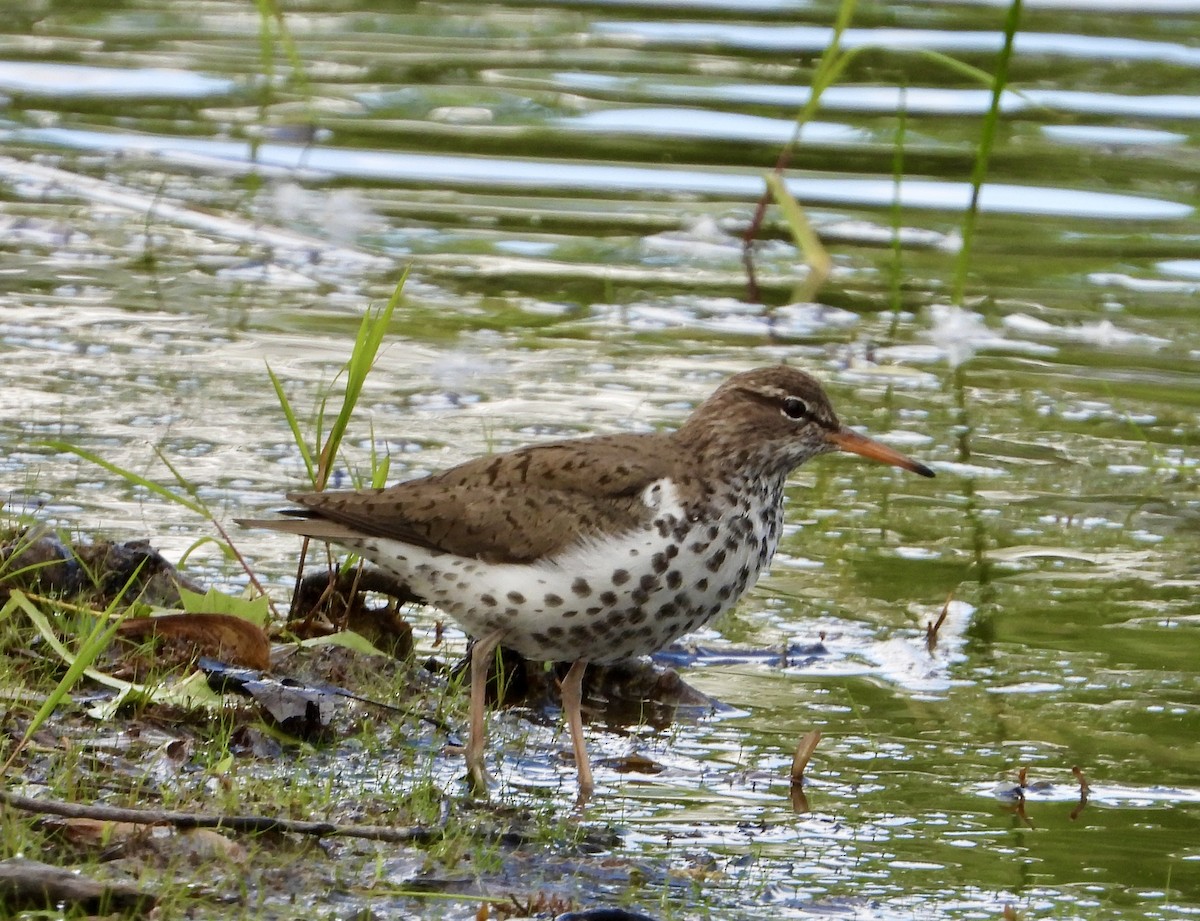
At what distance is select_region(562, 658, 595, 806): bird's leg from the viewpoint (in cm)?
563

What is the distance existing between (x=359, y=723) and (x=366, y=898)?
1272mm

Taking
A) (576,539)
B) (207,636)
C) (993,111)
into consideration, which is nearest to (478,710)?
(576,539)

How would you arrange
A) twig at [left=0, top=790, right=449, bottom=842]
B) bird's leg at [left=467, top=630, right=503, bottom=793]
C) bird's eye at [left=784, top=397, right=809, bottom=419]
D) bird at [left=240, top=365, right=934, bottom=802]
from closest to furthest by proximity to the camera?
twig at [left=0, top=790, right=449, bottom=842] → bird's leg at [left=467, top=630, right=503, bottom=793] → bird at [left=240, top=365, right=934, bottom=802] → bird's eye at [left=784, top=397, right=809, bottom=419]

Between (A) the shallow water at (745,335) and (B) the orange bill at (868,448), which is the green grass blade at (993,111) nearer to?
(A) the shallow water at (745,335)

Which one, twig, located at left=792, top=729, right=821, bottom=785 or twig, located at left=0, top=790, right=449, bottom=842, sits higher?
twig, located at left=792, top=729, right=821, bottom=785

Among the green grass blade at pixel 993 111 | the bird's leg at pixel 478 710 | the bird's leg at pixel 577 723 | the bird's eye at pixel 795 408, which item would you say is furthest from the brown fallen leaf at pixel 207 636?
the green grass blade at pixel 993 111

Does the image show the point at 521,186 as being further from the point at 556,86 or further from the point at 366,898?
the point at 366,898

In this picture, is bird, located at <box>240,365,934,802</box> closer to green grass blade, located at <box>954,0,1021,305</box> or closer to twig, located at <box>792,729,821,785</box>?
twig, located at <box>792,729,821,785</box>

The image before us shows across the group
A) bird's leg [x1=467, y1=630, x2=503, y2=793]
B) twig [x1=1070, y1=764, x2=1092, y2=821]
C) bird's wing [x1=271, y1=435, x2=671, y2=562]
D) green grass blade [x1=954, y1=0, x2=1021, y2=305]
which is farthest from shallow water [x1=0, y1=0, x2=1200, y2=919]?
bird's wing [x1=271, y1=435, x2=671, y2=562]

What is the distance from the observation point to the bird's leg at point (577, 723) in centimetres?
563

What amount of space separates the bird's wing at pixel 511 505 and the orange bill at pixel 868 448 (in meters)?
0.75

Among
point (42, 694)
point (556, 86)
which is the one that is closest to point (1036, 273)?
point (556, 86)

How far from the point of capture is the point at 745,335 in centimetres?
1026

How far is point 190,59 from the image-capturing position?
15008 millimetres
